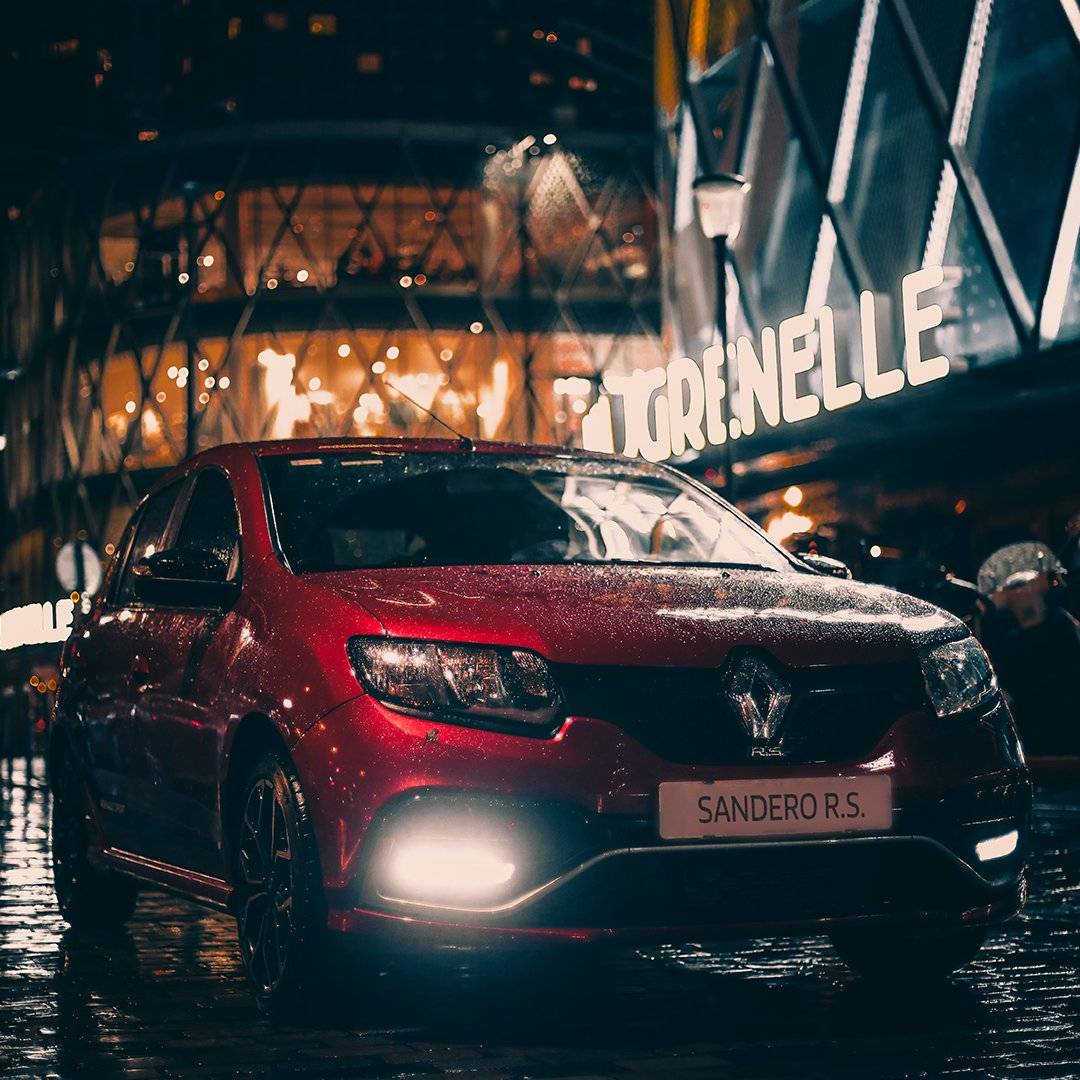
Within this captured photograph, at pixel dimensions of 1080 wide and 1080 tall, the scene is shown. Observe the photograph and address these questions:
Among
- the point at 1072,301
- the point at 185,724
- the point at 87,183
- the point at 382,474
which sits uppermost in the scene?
the point at 87,183

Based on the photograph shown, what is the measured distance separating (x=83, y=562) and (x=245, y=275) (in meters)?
27.6

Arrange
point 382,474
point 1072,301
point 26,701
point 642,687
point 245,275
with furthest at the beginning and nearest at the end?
point 245,275, point 26,701, point 1072,301, point 382,474, point 642,687

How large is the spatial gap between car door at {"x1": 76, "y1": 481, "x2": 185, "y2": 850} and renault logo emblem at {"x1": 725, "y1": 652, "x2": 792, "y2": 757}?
2.34m

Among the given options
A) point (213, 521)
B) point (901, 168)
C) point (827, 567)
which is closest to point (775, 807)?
point (827, 567)

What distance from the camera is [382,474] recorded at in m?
7.00

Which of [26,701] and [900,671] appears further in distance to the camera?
[26,701]

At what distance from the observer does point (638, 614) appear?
5715 millimetres

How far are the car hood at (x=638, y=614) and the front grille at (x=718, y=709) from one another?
0.12 feet

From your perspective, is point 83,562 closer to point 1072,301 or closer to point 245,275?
point 1072,301

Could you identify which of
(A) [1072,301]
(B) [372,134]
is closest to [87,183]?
(B) [372,134]

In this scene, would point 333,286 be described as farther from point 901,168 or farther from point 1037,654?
point 1037,654

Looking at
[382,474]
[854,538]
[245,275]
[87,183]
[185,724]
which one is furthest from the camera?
[87,183]

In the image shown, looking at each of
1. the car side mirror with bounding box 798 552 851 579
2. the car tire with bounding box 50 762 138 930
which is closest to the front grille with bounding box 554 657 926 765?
the car side mirror with bounding box 798 552 851 579

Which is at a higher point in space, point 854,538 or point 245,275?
point 245,275
